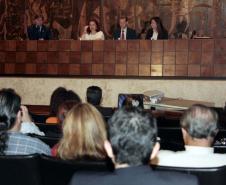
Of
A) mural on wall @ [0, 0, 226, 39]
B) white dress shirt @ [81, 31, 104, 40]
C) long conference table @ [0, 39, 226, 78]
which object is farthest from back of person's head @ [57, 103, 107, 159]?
mural on wall @ [0, 0, 226, 39]

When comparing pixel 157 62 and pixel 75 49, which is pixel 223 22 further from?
pixel 75 49

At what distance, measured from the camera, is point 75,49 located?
8094mm

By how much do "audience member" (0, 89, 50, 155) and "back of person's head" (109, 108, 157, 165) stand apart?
105 centimetres

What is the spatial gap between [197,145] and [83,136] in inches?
23.9

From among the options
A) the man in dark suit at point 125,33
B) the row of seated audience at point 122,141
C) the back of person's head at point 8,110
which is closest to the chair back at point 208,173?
the row of seated audience at point 122,141

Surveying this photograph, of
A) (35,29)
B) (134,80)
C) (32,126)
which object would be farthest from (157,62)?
(32,126)

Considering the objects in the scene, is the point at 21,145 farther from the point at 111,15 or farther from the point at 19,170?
the point at 111,15

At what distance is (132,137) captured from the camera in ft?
5.38

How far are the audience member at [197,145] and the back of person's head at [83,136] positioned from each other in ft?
1.08

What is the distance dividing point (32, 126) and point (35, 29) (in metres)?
5.62

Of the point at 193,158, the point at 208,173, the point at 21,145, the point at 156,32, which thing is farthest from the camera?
the point at 156,32

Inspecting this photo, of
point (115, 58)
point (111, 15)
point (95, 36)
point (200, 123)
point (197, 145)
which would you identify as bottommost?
point (197, 145)

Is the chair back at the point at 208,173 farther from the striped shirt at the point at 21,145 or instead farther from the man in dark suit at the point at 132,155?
the striped shirt at the point at 21,145

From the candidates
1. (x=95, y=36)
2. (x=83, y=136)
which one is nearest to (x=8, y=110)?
(x=83, y=136)
